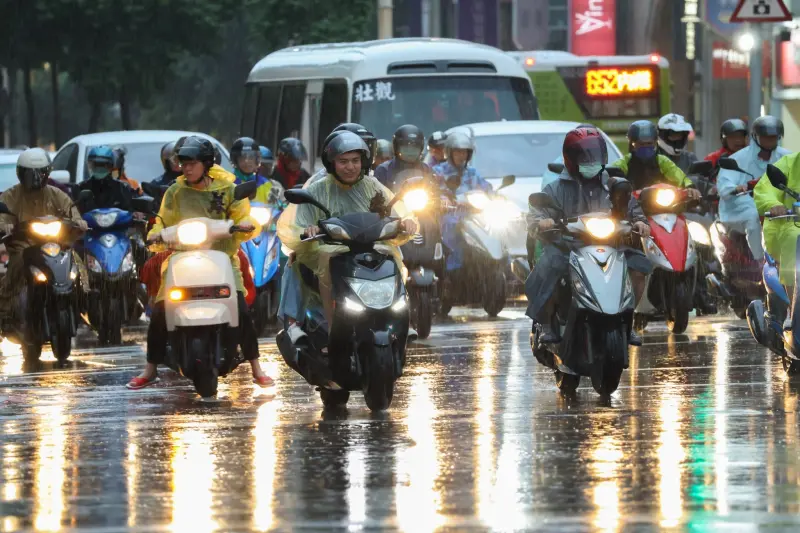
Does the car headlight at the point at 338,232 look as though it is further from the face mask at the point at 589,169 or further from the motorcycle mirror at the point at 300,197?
the face mask at the point at 589,169

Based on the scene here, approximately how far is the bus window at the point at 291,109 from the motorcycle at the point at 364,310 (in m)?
15.3

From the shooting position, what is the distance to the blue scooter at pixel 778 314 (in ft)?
42.4

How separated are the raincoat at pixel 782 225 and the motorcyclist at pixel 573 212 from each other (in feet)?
2.66

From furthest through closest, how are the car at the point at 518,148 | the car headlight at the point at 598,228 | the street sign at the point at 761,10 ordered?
the car at the point at 518,148
the street sign at the point at 761,10
the car headlight at the point at 598,228

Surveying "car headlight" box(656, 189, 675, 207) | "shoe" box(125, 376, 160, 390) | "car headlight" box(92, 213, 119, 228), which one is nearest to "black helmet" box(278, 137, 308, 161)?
"car headlight" box(92, 213, 119, 228)

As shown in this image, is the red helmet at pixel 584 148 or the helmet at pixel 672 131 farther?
the helmet at pixel 672 131

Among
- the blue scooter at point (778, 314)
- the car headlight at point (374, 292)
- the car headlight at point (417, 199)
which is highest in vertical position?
the car headlight at point (417, 199)

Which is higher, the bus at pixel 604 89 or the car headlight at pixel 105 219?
the bus at pixel 604 89

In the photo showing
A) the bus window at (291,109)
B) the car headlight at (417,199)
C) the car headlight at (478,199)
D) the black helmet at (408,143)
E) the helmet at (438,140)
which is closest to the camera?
the car headlight at (417,199)

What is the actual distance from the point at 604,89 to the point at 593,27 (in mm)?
22183

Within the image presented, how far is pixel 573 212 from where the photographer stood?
13008 millimetres

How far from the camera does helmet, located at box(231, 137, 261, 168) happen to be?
18.6 meters

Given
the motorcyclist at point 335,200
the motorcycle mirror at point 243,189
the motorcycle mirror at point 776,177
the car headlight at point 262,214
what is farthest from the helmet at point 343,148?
the car headlight at point 262,214

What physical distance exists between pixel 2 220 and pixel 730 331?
5.64m
